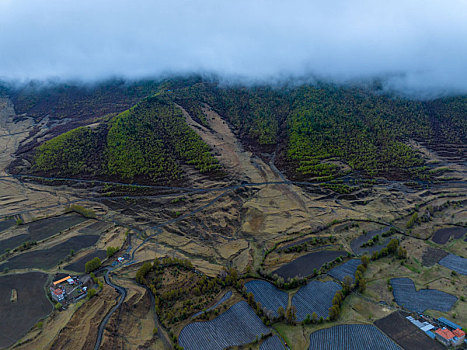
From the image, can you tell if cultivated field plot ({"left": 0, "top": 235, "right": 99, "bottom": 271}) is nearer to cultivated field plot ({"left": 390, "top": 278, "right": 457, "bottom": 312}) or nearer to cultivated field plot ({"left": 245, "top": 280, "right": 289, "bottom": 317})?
cultivated field plot ({"left": 245, "top": 280, "right": 289, "bottom": 317})

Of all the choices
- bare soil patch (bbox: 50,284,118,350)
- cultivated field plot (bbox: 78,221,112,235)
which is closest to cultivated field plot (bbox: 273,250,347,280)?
bare soil patch (bbox: 50,284,118,350)

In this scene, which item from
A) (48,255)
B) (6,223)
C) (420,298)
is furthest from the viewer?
(6,223)

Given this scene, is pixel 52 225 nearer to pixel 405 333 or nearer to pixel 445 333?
pixel 405 333

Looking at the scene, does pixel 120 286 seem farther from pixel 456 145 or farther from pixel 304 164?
pixel 456 145

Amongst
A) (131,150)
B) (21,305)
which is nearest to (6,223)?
(21,305)

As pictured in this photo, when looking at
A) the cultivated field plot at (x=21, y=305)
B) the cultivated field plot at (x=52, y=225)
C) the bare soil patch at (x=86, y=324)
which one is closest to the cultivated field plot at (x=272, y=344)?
the bare soil patch at (x=86, y=324)

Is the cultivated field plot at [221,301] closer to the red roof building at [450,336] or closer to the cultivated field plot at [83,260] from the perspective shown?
the cultivated field plot at [83,260]

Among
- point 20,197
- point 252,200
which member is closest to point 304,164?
point 252,200
